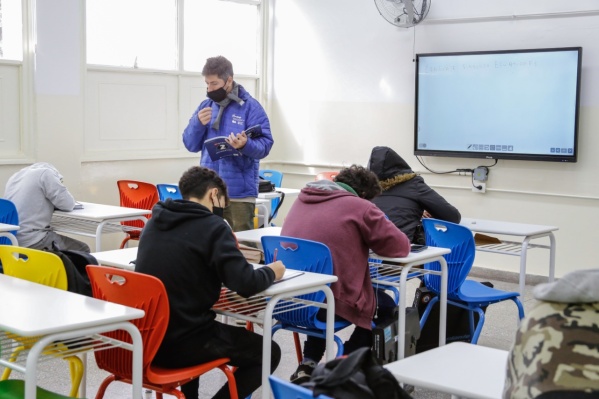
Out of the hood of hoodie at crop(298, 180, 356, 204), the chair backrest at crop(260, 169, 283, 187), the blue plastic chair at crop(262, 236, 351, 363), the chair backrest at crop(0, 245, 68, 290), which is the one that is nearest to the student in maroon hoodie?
the hood of hoodie at crop(298, 180, 356, 204)

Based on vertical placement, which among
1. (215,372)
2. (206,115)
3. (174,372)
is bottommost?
(215,372)

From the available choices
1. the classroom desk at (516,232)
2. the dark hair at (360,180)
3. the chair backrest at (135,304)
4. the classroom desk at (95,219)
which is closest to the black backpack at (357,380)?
the chair backrest at (135,304)

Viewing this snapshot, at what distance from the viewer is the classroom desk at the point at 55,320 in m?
2.29

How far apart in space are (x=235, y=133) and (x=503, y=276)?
303 centimetres

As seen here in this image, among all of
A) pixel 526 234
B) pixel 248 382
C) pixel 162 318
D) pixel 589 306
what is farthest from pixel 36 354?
pixel 526 234

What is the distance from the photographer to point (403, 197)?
463 centimetres

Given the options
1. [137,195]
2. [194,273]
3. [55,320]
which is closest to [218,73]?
[137,195]

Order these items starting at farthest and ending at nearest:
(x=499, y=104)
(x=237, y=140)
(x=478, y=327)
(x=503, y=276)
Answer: (x=503, y=276)
(x=499, y=104)
(x=237, y=140)
(x=478, y=327)

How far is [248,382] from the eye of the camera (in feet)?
10.5

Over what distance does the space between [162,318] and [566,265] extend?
15.3ft

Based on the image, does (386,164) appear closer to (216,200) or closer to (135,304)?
(216,200)

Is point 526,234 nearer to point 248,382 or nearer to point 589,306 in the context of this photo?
point 248,382

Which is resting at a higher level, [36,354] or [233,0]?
[233,0]

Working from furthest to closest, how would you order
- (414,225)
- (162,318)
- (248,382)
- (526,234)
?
(526,234), (414,225), (248,382), (162,318)
